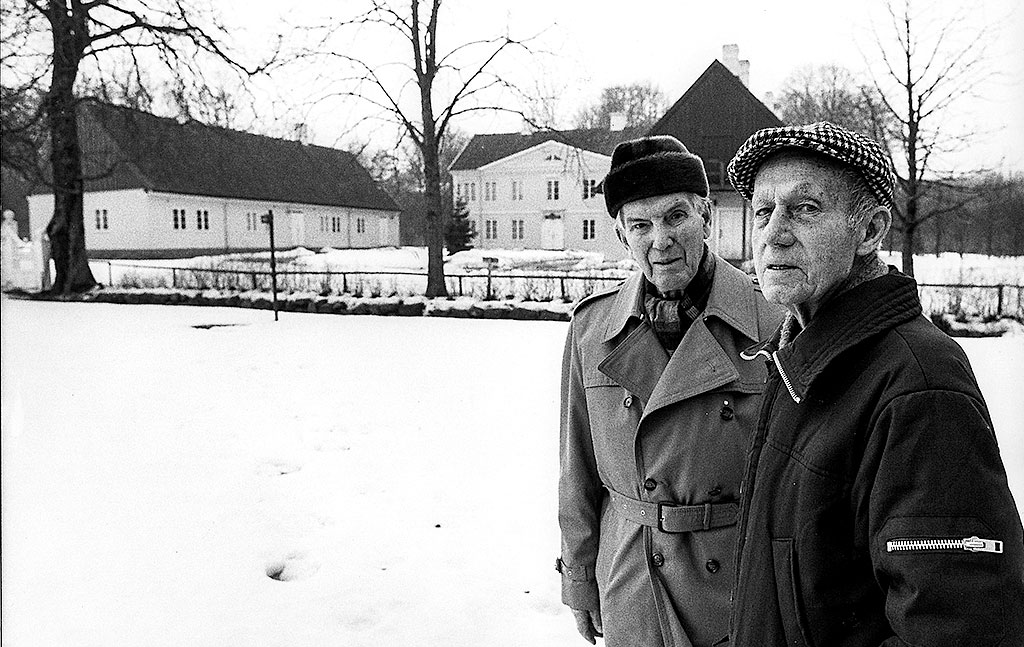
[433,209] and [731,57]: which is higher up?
[433,209]

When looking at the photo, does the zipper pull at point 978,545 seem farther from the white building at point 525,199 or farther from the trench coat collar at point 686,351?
the white building at point 525,199

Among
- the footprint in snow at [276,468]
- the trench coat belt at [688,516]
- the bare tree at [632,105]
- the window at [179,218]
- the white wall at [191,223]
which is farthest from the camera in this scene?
the window at [179,218]

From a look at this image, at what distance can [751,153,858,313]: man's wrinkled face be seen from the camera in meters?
1.06

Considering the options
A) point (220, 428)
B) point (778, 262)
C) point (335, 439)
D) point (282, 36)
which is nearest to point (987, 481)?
point (778, 262)

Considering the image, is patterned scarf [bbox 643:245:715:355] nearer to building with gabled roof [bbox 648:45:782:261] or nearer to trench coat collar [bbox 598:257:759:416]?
trench coat collar [bbox 598:257:759:416]

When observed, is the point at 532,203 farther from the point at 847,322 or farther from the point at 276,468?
the point at 847,322

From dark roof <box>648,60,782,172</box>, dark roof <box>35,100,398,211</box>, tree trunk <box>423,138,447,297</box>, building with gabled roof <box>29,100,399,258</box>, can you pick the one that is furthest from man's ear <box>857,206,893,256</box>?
building with gabled roof <box>29,100,399,258</box>

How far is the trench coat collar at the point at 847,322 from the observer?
986 mm

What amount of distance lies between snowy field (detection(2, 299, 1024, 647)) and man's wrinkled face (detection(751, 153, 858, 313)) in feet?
4.43

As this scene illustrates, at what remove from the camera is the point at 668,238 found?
1.67 meters

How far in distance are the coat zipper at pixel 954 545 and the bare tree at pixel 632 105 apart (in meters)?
4.40

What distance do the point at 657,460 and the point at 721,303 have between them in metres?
0.38

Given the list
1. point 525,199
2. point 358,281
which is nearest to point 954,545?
point 358,281

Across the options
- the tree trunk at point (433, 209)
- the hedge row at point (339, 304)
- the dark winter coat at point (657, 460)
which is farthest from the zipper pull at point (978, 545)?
the tree trunk at point (433, 209)
